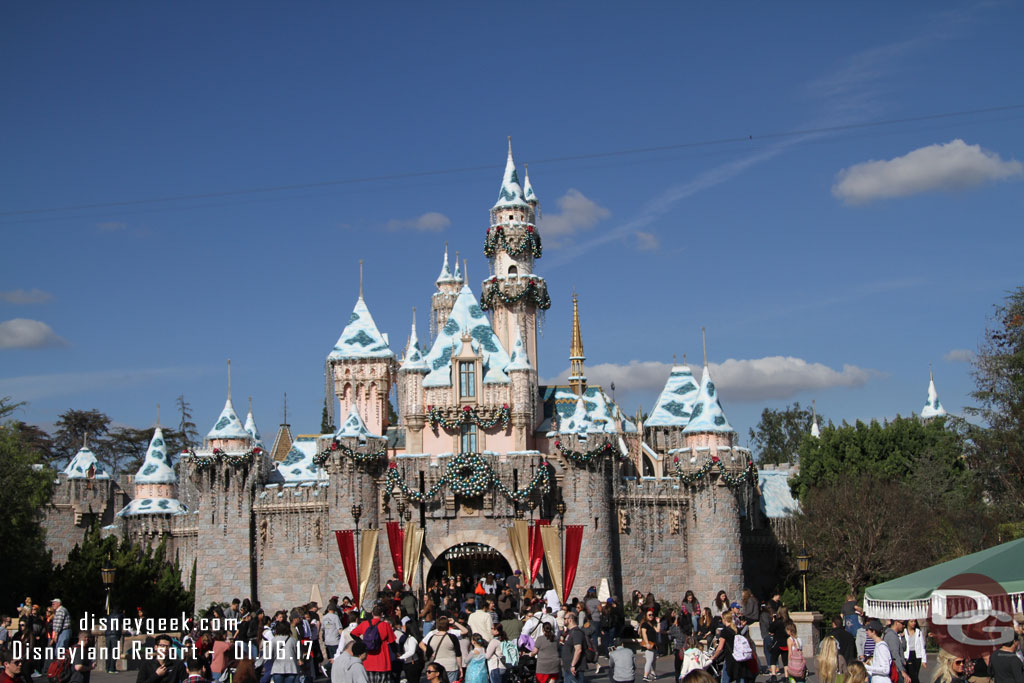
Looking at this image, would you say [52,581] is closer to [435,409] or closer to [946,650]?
[435,409]

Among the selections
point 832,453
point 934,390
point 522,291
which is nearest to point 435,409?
point 522,291

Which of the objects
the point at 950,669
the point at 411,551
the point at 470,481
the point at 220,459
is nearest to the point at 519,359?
the point at 470,481

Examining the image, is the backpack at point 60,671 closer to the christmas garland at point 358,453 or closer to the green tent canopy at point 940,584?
the green tent canopy at point 940,584

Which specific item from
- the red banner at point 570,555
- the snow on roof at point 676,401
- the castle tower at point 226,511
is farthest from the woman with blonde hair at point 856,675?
the snow on roof at point 676,401

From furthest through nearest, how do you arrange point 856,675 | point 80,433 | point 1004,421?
point 80,433 < point 1004,421 < point 856,675

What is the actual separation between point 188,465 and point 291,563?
17.6ft

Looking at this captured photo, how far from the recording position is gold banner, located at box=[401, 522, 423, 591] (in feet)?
123

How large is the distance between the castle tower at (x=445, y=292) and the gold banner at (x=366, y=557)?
662 inches

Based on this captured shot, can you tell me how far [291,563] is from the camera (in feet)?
132

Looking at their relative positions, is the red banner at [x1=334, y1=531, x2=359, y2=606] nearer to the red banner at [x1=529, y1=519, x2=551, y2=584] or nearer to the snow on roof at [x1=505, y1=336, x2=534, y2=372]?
the red banner at [x1=529, y1=519, x2=551, y2=584]

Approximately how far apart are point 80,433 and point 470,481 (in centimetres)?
4781

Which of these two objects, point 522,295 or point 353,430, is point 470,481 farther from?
point 522,295

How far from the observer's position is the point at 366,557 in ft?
124

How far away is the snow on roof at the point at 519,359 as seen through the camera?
40.4 metres
